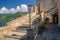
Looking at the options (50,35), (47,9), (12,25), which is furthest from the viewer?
(47,9)

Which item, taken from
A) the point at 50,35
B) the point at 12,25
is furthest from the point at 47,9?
the point at 50,35

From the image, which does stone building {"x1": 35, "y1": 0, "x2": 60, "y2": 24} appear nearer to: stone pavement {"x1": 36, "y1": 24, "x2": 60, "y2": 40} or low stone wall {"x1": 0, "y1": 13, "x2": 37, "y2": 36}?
low stone wall {"x1": 0, "y1": 13, "x2": 37, "y2": 36}

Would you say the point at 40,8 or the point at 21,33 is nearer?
the point at 21,33

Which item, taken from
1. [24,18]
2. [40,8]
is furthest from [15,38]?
[40,8]

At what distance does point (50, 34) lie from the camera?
12172 millimetres

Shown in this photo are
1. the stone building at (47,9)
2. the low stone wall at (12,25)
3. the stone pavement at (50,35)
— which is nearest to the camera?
the stone pavement at (50,35)

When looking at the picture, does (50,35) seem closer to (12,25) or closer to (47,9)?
(12,25)

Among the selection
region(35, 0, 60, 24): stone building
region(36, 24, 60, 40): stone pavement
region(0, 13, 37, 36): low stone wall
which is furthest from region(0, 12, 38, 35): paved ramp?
region(36, 24, 60, 40): stone pavement

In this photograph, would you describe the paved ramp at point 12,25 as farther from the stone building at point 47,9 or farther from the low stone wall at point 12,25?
the stone building at point 47,9

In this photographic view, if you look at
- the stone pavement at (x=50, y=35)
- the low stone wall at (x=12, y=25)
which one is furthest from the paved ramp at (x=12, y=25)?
the stone pavement at (x=50, y=35)

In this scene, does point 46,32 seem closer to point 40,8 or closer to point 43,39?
point 43,39

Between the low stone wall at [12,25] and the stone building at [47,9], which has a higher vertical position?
the stone building at [47,9]

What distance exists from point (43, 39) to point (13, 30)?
339 inches

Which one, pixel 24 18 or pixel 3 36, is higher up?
pixel 24 18
